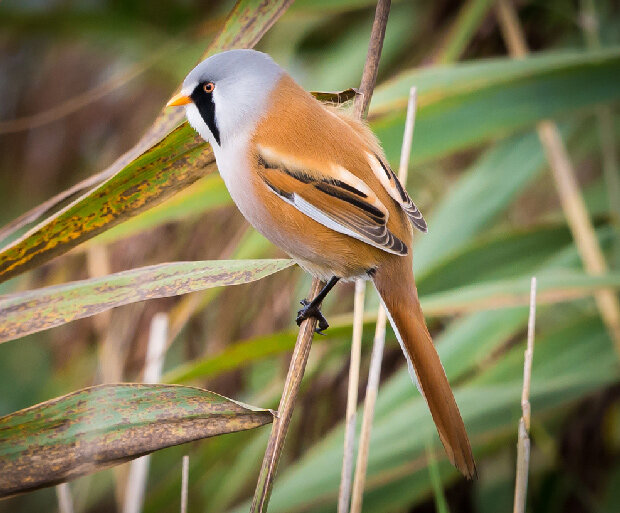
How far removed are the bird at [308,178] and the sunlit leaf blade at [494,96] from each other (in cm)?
33

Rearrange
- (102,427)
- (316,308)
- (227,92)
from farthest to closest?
(316,308) → (227,92) → (102,427)

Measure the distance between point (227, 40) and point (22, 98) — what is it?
6.50ft

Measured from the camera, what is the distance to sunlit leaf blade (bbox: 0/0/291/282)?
111 cm

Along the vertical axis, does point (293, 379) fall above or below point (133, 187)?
below

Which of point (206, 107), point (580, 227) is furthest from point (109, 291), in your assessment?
point (580, 227)

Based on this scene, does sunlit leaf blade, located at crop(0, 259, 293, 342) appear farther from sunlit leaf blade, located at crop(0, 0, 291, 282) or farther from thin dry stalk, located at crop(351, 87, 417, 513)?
thin dry stalk, located at crop(351, 87, 417, 513)

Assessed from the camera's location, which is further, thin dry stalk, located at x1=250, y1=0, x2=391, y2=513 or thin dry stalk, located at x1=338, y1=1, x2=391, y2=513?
thin dry stalk, located at x1=338, y1=1, x2=391, y2=513

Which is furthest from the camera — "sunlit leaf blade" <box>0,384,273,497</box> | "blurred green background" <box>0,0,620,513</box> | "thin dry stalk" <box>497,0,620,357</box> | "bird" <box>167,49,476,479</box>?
"thin dry stalk" <box>497,0,620,357</box>

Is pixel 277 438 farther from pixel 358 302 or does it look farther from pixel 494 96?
pixel 494 96

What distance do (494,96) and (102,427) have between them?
131 centimetres

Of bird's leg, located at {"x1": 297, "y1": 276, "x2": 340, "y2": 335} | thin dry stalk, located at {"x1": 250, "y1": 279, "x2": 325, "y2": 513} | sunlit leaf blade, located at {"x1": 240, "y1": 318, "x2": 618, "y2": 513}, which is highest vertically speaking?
bird's leg, located at {"x1": 297, "y1": 276, "x2": 340, "y2": 335}

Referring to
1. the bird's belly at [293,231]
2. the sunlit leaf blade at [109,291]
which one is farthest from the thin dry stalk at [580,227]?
the sunlit leaf blade at [109,291]

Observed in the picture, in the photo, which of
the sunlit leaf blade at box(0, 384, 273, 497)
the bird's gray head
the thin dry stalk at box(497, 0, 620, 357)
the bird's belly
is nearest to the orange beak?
the bird's gray head

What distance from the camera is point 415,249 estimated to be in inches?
86.9
